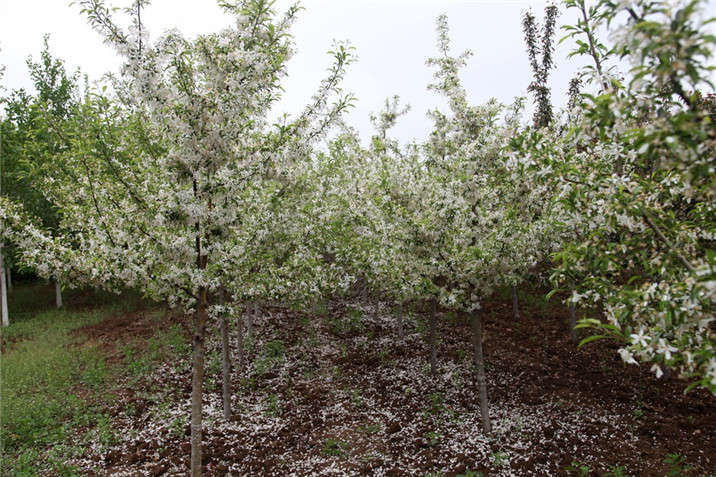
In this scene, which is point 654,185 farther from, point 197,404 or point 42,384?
point 42,384

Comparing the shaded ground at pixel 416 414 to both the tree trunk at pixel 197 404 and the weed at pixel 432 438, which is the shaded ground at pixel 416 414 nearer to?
the weed at pixel 432 438

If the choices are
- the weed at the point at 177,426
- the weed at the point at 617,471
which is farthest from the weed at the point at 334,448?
the weed at the point at 617,471

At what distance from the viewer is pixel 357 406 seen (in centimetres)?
990

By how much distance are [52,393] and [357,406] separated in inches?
336

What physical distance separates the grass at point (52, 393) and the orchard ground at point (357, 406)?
51mm

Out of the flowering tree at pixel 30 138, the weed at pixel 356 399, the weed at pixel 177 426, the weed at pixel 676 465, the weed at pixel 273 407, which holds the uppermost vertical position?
the flowering tree at pixel 30 138

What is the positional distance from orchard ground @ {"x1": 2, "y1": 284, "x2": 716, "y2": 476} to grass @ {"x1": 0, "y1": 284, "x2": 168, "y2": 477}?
0.05 m

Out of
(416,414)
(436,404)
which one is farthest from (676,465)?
(416,414)

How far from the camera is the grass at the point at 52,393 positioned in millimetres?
8586

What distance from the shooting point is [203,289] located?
6.27 meters

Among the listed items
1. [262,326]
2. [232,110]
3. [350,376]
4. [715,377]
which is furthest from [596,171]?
[262,326]

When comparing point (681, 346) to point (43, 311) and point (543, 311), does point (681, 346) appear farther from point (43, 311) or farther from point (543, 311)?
point (43, 311)

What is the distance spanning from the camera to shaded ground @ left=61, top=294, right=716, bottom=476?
752 centimetres

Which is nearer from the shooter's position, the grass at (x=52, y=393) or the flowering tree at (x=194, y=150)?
the flowering tree at (x=194, y=150)
